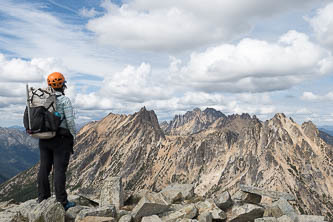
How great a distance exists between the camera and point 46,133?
48.2 feet

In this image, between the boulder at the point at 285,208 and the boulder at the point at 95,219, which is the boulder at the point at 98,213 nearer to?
the boulder at the point at 95,219

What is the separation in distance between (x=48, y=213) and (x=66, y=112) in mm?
5149

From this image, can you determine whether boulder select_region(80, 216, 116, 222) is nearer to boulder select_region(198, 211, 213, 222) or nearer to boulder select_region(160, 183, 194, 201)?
boulder select_region(198, 211, 213, 222)

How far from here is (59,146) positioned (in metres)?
15.5

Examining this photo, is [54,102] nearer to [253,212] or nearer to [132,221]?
[132,221]

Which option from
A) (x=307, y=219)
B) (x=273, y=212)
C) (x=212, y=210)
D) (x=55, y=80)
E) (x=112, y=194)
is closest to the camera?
(x=55, y=80)

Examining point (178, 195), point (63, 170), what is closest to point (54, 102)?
point (63, 170)

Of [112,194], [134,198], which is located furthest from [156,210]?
[134,198]

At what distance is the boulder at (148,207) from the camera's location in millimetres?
15750

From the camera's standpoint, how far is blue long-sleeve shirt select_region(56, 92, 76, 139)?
49.7 feet

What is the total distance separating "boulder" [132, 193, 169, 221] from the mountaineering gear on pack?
6141 mm

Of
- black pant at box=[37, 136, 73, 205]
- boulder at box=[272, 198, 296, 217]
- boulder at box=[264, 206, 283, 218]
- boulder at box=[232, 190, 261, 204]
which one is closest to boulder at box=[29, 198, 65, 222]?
black pant at box=[37, 136, 73, 205]

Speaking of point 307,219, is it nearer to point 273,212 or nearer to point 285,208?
point 285,208

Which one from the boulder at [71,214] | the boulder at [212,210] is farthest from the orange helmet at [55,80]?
the boulder at [212,210]
